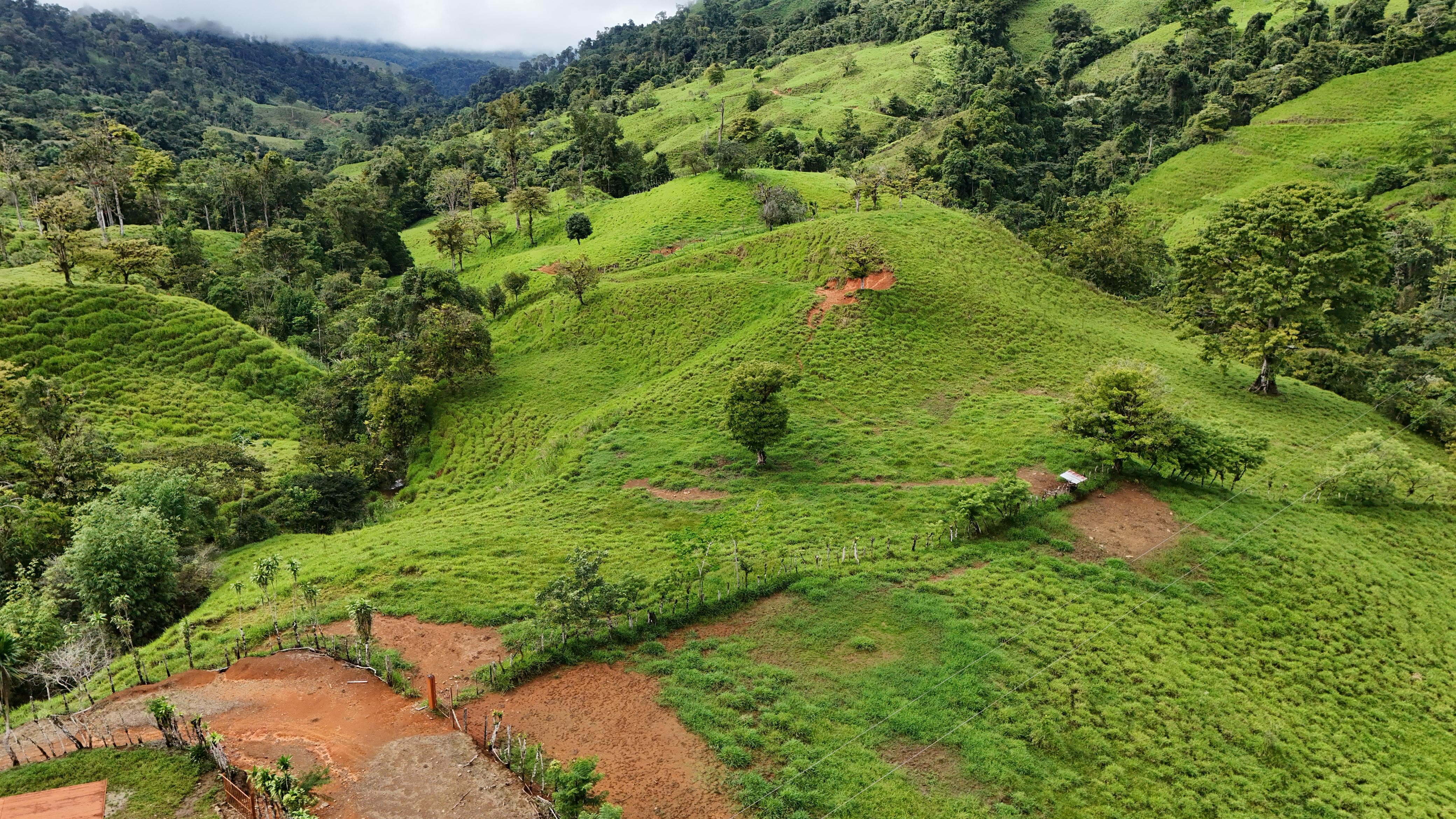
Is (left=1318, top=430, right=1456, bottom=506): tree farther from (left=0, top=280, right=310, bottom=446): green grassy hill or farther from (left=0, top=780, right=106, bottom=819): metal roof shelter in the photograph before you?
(left=0, top=280, right=310, bottom=446): green grassy hill

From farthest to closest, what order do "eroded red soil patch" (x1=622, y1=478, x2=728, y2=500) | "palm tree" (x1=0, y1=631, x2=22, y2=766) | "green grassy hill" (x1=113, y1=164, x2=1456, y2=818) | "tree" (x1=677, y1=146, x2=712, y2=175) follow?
"tree" (x1=677, y1=146, x2=712, y2=175) → "eroded red soil patch" (x1=622, y1=478, x2=728, y2=500) → "palm tree" (x1=0, y1=631, x2=22, y2=766) → "green grassy hill" (x1=113, y1=164, x2=1456, y2=818)

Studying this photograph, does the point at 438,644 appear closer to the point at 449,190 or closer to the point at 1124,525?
the point at 1124,525

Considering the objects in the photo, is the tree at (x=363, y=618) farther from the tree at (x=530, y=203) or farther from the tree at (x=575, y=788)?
the tree at (x=530, y=203)

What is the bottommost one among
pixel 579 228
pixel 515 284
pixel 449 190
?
pixel 515 284

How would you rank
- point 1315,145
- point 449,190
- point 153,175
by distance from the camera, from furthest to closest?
1. point 449,190
2. point 1315,145
3. point 153,175

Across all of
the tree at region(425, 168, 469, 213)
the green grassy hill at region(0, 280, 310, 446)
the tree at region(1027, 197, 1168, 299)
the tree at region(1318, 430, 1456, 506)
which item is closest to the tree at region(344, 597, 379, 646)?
the green grassy hill at region(0, 280, 310, 446)

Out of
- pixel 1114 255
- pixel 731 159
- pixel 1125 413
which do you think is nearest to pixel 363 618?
pixel 1125 413
